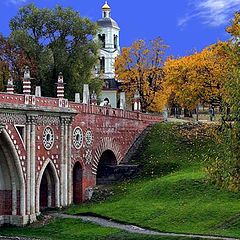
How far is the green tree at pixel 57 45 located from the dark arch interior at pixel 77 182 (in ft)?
65.8

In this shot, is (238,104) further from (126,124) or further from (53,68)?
(53,68)

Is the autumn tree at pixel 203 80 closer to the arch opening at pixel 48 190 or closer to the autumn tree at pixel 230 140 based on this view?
the arch opening at pixel 48 190

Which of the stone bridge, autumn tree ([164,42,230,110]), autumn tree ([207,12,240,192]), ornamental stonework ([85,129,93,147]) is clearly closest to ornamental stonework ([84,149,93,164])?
the stone bridge

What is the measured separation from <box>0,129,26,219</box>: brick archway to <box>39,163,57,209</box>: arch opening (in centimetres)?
384

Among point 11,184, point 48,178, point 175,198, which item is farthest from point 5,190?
point 175,198

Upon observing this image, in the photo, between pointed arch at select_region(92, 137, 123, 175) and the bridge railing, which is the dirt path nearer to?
the bridge railing

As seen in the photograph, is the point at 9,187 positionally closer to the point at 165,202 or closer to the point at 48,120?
the point at 48,120

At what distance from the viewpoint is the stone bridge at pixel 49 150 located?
38.2m

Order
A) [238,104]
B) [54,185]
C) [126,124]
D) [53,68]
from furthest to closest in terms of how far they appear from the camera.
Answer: [53,68]
[126,124]
[54,185]
[238,104]

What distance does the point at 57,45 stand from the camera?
216ft

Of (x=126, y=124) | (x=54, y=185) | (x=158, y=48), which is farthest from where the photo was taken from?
(x=158, y=48)

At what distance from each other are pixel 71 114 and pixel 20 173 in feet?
21.0

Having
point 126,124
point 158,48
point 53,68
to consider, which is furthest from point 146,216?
point 158,48

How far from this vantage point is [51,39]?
6669cm
